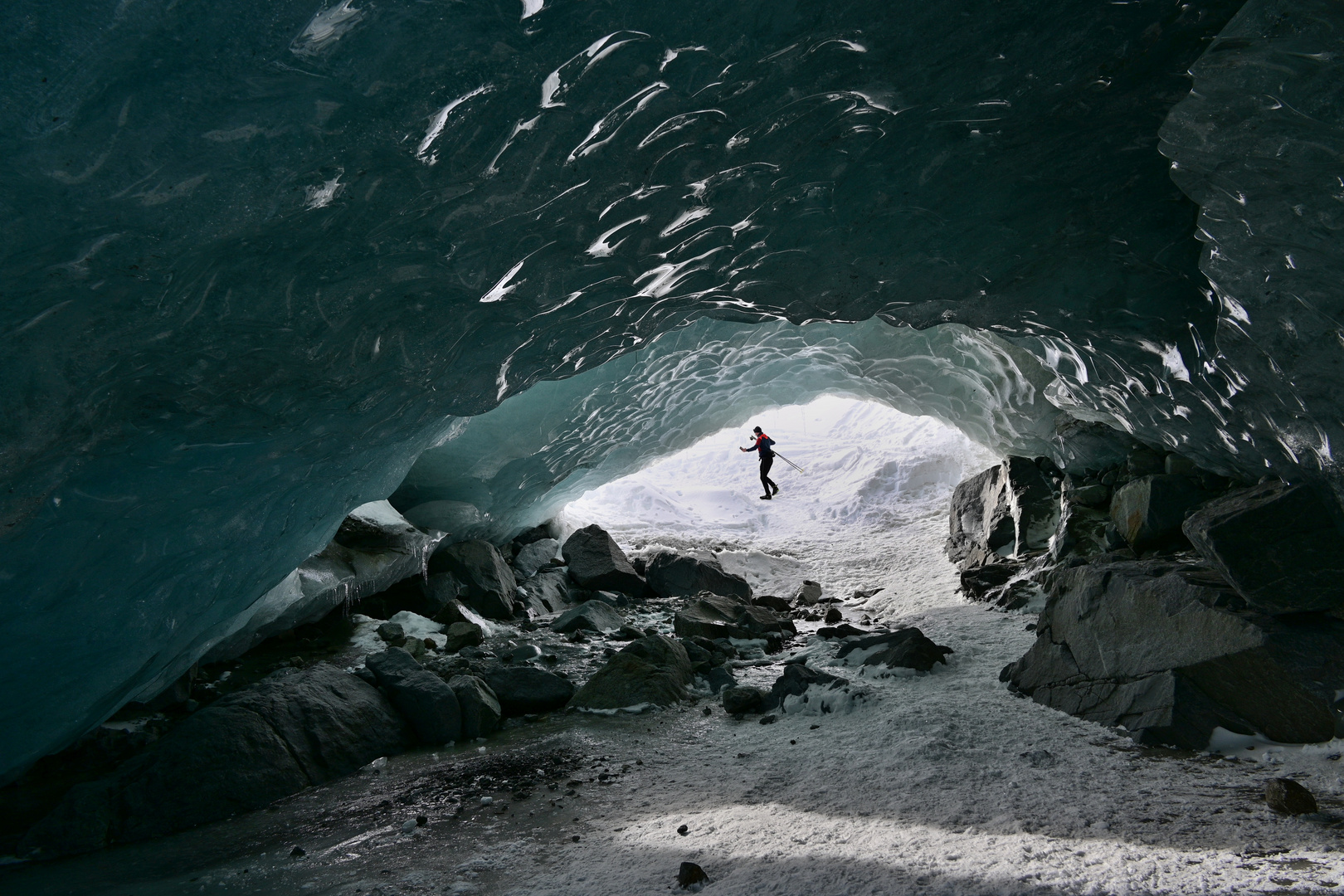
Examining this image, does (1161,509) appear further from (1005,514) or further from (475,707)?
(475,707)

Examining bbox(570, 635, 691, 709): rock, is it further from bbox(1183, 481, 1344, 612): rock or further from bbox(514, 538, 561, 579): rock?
bbox(514, 538, 561, 579): rock

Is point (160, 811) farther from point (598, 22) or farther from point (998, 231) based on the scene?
point (998, 231)

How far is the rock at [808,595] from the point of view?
8.92m

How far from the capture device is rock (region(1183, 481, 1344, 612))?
329 centimetres

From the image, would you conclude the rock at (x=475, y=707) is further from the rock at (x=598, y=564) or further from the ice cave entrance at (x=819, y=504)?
the ice cave entrance at (x=819, y=504)

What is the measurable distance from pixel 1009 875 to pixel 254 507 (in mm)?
4156

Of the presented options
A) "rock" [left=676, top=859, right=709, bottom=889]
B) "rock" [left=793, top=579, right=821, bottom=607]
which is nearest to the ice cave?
"rock" [left=676, top=859, right=709, bottom=889]

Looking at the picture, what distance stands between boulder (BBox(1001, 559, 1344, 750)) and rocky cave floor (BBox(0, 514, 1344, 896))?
0.13m

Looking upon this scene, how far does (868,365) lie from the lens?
26.9 ft

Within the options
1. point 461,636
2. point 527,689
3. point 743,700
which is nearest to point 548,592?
point 461,636

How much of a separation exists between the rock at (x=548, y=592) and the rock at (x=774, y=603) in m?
2.37

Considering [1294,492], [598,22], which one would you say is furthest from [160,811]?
[1294,492]

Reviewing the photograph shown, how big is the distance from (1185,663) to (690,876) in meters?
2.68

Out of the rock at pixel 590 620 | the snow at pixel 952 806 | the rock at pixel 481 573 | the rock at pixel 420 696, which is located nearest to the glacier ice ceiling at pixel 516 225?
the rock at pixel 420 696
